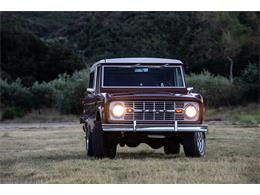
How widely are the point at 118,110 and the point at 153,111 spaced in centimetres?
71

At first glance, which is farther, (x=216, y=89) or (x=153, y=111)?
(x=216, y=89)

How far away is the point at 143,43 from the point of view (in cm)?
6294

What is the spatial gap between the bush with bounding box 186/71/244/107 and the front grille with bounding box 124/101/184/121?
32.7 meters

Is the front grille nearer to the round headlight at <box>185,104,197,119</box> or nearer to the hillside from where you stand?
the round headlight at <box>185,104,197,119</box>

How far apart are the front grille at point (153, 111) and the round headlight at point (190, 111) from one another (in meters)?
0.11

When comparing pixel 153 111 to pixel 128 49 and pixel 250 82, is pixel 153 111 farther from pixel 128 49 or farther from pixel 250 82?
pixel 128 49

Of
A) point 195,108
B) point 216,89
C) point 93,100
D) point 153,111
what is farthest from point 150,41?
point 153,111

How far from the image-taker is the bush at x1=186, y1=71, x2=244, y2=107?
48763mm

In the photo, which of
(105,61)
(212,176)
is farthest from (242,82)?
(212,176)

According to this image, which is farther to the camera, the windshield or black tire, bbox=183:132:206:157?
the windshield

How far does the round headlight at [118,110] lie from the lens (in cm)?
1453

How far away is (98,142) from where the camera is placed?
48.9ft

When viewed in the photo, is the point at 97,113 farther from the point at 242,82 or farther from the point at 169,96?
the point at 242,82

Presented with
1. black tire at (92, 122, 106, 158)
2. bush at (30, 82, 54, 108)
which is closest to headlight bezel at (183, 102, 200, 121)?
black tire at (92, 122, 106, 158)
